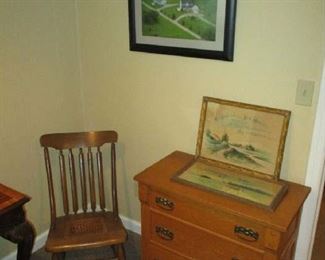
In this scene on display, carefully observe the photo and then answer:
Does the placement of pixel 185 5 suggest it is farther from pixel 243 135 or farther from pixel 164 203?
pixel 164 203

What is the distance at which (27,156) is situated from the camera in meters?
2.05

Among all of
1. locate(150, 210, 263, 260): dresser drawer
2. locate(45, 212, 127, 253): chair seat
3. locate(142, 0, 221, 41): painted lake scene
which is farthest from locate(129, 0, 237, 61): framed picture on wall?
locate(45, 212, 127, 253): chair seat

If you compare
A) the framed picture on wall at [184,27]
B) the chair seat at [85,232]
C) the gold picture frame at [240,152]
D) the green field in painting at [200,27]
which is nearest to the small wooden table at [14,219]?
the chair seat at [85,232]

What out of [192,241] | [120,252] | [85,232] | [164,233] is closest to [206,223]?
[192,241]

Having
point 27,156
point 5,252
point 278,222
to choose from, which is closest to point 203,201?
point 278,222

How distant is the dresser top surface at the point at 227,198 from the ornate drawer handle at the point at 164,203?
6cm

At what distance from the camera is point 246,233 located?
1479 millimetres

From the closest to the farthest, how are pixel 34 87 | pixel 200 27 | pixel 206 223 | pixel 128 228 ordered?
1. pixel 206 223
2. pixel 200 27
3. pixel 34 87
4. pixel 128 228

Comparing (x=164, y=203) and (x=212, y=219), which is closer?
(x=212, y=219)

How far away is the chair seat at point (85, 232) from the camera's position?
1764mm

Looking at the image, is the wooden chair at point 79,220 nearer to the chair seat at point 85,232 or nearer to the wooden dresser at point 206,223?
the chair seat at point 85,232

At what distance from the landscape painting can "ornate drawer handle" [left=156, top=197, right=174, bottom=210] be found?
14.2 inches

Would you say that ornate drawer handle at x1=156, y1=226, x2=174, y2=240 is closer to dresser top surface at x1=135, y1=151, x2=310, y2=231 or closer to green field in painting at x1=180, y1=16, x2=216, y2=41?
dresser top surface at x1=135, y1=151, x2=310, y2=231

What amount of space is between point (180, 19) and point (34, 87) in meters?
0.92
